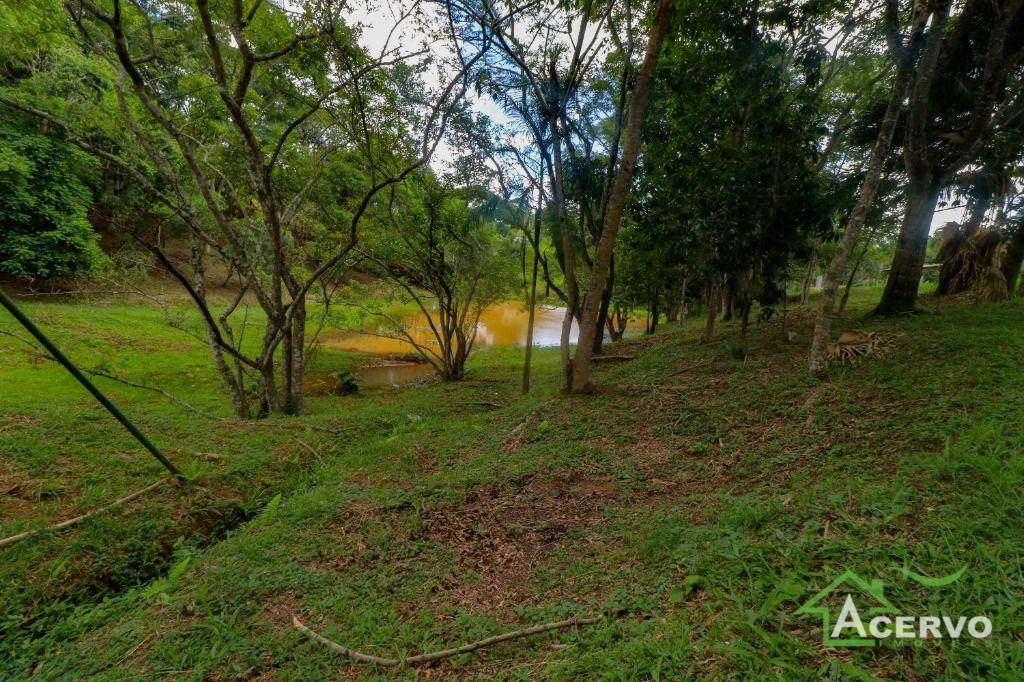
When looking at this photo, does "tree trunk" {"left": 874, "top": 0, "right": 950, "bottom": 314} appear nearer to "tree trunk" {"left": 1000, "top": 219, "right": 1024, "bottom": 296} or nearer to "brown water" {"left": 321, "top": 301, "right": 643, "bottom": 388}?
"tree trunk" {"left": 1000, "top": 219, "right": 1024, "bottom": 296}

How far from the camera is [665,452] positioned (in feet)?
17.5

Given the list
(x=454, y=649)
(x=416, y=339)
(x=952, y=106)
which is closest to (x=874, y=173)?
(x=952, y=106)

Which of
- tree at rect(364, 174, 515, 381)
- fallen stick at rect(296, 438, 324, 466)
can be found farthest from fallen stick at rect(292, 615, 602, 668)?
tree at rect(364, 174, 515, 381)

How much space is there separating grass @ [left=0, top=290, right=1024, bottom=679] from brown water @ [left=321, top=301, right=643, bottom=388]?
23.1 feet

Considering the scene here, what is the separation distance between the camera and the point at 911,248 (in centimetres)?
764

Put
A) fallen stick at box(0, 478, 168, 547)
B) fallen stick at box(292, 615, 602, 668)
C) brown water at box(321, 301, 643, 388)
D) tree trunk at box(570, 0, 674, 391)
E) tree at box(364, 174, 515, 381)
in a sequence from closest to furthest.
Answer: fallen stick at box(292, 615, 602, 668), fallen stick at box(0, 478, 168, 547), tree trunk at box(570, 0, 674, 391), tree at box(364, 174, 515, 381), brown water at box(321, 301, 643, 388)

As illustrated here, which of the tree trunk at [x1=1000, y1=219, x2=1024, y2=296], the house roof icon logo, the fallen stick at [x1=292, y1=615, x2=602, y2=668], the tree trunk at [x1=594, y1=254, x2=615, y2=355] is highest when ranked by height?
the tree trunk at [x1=1000, y1=219, x2=1024, y2=296]

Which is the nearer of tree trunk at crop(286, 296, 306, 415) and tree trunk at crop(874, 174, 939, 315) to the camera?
tree trunk at crop(874, 174, 939, 315)

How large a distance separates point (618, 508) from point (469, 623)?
2.07 metres

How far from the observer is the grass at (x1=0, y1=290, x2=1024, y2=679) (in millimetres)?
2289

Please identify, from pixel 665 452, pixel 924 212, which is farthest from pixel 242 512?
pixel 924 212

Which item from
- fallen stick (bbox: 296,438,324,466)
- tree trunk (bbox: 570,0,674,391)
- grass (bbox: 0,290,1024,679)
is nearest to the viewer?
grass (bbox: 0,290,1024,679)

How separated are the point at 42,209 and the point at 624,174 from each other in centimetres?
2434

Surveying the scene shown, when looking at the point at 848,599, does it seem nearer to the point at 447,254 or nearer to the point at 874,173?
the point at 874,173
